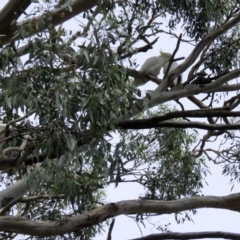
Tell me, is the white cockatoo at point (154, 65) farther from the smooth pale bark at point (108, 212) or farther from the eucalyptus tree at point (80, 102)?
the smooth pale bark at point (108, 212)

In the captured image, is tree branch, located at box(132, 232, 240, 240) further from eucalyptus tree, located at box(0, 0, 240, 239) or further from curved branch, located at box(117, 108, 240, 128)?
curved branch, located at box(117, 108, 240, 128)

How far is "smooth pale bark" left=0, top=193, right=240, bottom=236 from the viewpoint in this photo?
3.66 meters

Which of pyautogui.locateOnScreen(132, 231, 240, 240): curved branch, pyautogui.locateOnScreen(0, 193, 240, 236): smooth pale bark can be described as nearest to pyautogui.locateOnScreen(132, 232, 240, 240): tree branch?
pyautogui.locateOnScreen(132, 231, 240, 240): curved branch

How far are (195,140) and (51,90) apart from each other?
3.31 metres

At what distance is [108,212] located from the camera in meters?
3.67

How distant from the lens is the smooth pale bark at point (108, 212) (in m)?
3.66

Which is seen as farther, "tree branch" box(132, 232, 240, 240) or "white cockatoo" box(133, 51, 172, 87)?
"white cockatoo" box(133, 51, 172, 87)

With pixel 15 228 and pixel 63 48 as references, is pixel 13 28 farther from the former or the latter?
pixel 15 228

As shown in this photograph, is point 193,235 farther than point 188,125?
No

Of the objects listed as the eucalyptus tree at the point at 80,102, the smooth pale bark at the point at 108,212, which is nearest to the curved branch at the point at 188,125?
the eucalyptus tree at the point at 80,102

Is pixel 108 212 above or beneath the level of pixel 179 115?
beneath

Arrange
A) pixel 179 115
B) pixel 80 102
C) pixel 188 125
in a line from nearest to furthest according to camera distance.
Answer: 1. pixel 80 102
2. pixel 179 115
3. pixel 188 125

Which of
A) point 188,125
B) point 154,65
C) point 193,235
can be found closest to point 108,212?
point 193,235

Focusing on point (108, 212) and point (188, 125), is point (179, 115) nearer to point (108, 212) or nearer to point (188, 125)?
point (188, 125)
